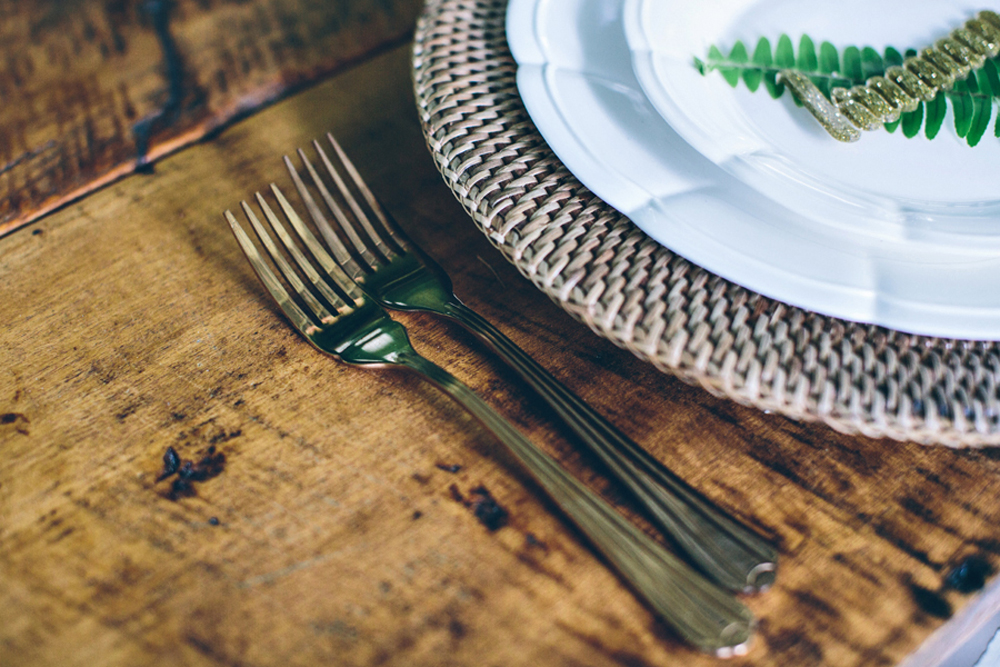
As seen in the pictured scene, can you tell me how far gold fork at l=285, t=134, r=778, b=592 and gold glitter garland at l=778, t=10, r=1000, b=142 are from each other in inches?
10.2

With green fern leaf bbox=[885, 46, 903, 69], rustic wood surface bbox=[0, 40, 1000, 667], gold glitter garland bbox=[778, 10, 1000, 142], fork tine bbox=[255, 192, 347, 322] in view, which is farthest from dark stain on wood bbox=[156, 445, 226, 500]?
green fern leaf bbox=[885, 46, 903, 69]

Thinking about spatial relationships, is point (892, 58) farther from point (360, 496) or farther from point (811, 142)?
point (360, 496)

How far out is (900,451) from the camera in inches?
15.6

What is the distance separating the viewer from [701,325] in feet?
1.15

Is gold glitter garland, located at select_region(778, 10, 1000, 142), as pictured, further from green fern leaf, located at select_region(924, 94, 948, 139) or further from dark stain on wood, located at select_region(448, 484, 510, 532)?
dark stain on wood, located at select_region(448, 484, 510, 532)

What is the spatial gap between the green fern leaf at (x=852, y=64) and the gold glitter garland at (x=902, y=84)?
0.01m

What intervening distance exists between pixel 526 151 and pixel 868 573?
0.31 metres

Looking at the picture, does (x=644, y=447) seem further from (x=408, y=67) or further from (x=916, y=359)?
(x=408, y=67)

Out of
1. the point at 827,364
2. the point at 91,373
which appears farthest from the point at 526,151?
the point at 91,373

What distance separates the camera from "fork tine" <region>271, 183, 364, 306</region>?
1.50 feet

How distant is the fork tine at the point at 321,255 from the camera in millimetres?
456

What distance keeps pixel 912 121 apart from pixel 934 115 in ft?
0.07

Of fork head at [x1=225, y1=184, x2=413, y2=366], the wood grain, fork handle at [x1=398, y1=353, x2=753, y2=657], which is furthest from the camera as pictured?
the wood grain

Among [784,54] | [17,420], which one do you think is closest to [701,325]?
[784,54]
